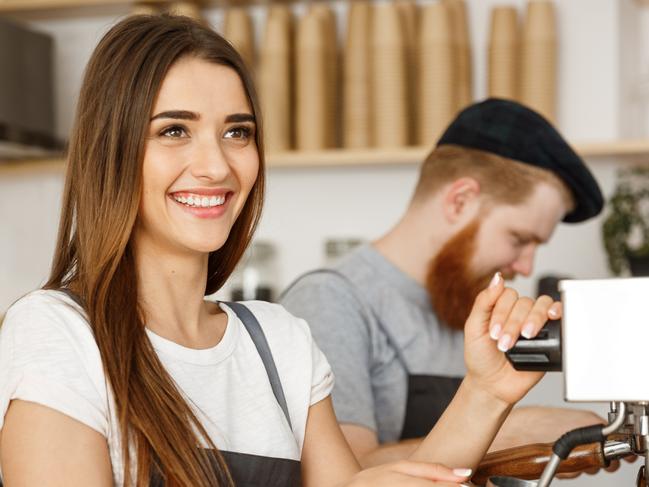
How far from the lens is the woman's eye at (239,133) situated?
1244 mm

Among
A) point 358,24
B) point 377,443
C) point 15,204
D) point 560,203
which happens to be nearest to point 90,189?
point 377,443

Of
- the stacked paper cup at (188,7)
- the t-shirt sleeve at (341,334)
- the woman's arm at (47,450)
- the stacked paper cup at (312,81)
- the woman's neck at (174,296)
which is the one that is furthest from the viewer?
the stacked paper cup at (188,7)

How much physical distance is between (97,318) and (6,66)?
5.64 ft

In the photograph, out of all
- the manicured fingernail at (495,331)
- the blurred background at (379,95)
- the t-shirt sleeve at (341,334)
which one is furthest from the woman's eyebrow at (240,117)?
the blurred background at (379,95)

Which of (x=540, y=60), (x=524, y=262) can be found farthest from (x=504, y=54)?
(x=524, y=262)

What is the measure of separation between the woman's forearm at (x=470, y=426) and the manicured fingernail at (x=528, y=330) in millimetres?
254

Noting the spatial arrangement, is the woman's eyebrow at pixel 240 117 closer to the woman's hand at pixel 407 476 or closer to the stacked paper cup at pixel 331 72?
the woman's hand at pixel 407 476

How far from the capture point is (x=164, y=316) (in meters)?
1.24

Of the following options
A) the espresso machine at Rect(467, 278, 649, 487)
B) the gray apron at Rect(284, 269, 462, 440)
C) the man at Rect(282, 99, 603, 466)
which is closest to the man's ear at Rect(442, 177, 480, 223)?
the man at Rect(282, 99, 603, 466)

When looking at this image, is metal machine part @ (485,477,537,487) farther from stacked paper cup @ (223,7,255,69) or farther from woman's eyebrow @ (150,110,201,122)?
stacked paper cup @ (223,7,255,69)

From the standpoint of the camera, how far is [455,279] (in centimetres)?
185

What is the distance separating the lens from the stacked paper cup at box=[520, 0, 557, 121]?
8.13 feet

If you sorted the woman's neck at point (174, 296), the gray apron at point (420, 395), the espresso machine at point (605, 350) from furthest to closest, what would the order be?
the gray apron at point (420, 395) → the woman's neck at point (174, 296) → the espresso machine at point (605, 350)

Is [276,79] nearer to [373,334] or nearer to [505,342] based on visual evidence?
[373,334]
